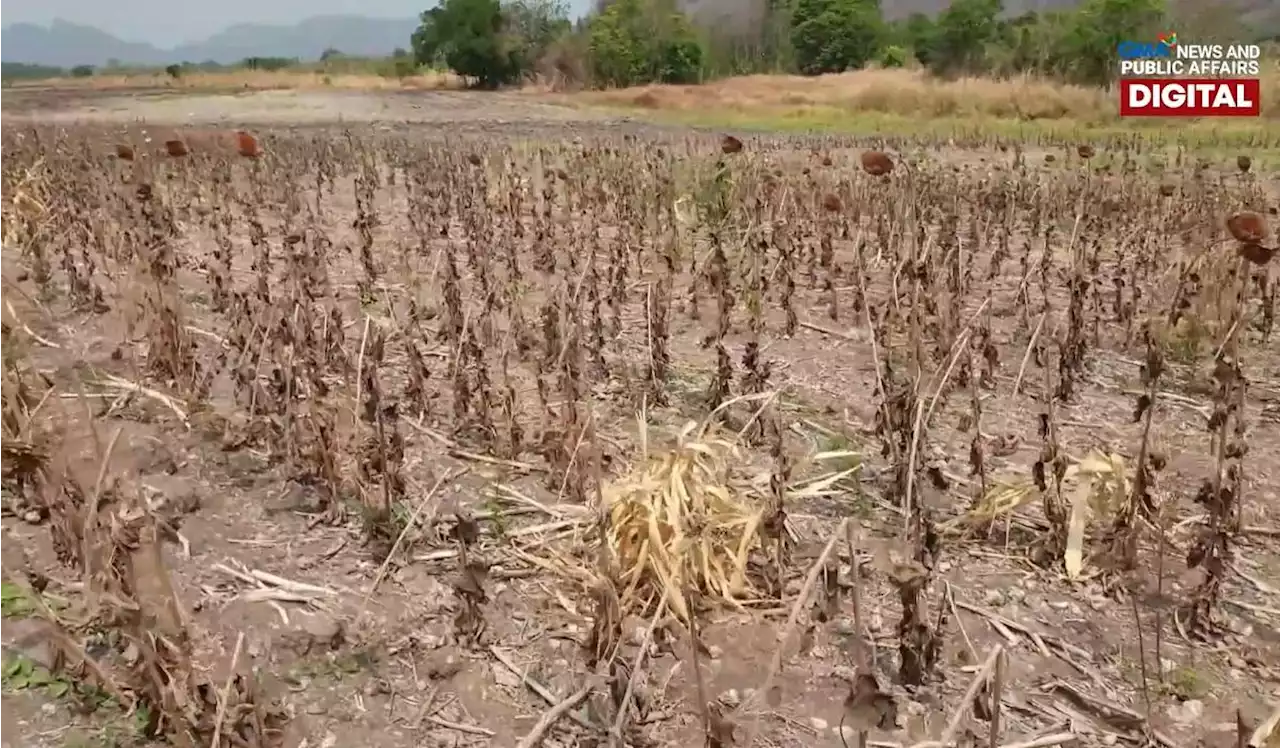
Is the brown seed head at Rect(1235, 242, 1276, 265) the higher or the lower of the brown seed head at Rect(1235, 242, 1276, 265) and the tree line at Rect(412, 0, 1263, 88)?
the lower

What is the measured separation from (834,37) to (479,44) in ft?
62.6

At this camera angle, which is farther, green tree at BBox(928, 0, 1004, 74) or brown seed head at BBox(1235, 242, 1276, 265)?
green tree at BBox(928, 0, 1004, 74)

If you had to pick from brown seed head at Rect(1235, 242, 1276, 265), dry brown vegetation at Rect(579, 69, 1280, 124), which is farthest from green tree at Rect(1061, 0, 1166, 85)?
brown seed head at Rect(1235, 242, 1276, 265)

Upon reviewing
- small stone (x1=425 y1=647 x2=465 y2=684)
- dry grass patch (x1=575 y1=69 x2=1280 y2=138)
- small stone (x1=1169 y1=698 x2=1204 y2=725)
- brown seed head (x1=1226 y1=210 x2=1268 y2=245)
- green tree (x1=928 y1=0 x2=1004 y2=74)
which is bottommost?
small stone (x1=1169 y1=698 x2=1204 y2=725)

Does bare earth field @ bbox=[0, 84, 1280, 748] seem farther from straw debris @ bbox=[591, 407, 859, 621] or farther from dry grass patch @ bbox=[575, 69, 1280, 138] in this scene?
dry grass patch @ bbox=[575, 69, 1280, 138]

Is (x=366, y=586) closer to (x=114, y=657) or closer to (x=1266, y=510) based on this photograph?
(x=114, y=657)

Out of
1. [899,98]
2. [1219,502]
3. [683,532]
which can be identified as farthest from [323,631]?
[899,98]

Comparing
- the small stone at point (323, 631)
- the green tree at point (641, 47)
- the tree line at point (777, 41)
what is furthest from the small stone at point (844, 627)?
the green tree at point (641, 47)

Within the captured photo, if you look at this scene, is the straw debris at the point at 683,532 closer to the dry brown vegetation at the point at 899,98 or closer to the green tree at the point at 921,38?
the dry brown vegetation at the point at 899,98

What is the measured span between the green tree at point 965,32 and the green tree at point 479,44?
1958 cm

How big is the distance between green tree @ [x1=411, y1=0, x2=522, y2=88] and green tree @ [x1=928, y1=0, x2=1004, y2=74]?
771 inches

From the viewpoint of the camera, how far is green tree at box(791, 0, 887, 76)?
2160 inches

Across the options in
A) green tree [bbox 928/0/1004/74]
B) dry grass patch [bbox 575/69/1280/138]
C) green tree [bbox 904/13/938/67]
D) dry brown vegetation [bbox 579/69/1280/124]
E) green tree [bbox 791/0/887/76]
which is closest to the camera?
dry grass patch [bbox 575/69/1280/138]

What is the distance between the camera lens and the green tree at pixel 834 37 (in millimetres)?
54875
